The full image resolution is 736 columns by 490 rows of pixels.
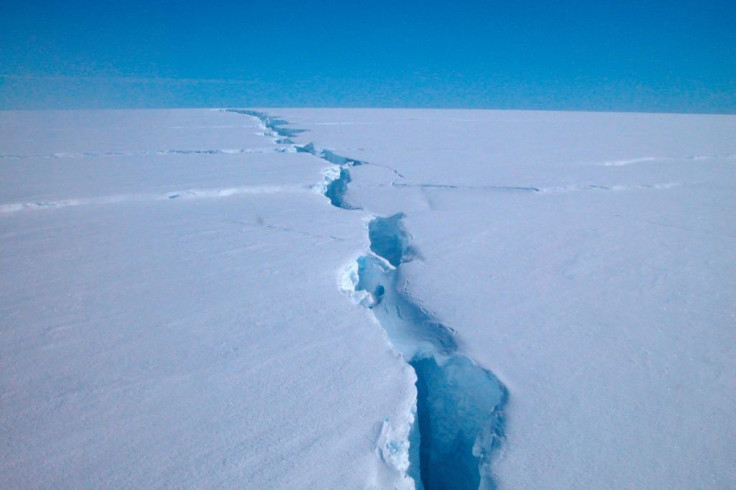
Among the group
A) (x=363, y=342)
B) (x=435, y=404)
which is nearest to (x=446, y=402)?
(x=435, y=404)

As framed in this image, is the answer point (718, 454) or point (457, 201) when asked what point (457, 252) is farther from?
point (718, 454)

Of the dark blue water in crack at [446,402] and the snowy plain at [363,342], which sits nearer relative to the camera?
the snowy plain at [363,342]

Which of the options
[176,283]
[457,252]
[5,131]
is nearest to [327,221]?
[457,252]

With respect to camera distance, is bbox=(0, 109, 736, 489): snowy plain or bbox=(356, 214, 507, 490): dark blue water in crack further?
bbox=(356, 214, 507, 490): dark blue water in crack

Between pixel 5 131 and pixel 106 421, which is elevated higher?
pixel 106 421

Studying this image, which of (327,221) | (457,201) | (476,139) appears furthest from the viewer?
(476,139)
